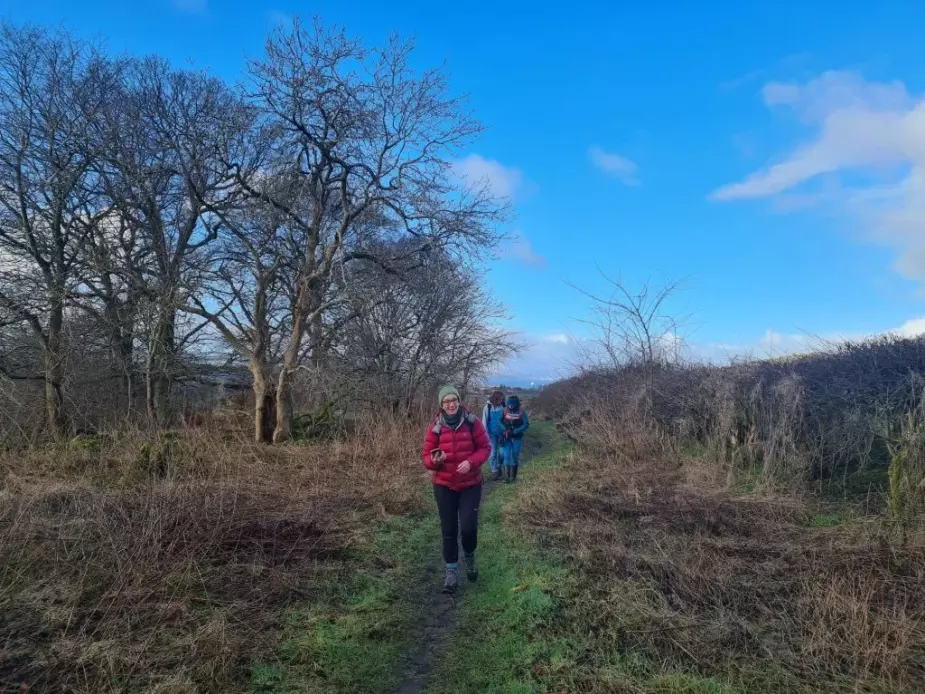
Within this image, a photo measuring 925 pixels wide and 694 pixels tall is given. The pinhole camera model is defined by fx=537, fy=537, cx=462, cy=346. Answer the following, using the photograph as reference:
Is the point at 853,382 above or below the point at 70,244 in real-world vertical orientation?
below

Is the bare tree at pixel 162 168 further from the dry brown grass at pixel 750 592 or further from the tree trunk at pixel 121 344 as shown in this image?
the dry brown grass at pixel 750 592

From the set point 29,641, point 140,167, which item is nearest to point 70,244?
point 140,167

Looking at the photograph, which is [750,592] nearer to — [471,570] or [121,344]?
[471,570]

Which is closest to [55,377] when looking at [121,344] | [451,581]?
[121,344]

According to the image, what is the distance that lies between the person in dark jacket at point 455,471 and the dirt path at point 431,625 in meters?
0.17

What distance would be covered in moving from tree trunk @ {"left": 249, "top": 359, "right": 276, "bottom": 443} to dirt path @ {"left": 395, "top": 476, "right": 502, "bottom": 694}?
30.9 ft

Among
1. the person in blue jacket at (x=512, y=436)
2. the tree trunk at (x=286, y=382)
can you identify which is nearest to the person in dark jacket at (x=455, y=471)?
the person in blue jacket at (x=512, y=436)

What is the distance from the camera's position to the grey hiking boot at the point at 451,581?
207 inches

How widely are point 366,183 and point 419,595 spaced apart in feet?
37.0

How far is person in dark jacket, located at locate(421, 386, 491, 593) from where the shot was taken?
5.38m

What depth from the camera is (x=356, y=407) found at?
655 inches

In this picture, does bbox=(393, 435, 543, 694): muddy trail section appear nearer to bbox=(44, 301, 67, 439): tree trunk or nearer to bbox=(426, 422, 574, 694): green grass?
bbox=(426, 422, 574, 694): green grass

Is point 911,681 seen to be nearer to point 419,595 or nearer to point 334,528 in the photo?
point 419,595

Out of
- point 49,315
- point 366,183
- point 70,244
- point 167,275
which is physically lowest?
point 49,315
